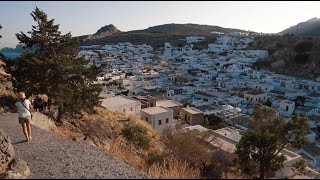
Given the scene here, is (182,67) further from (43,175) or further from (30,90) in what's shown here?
(43,175)

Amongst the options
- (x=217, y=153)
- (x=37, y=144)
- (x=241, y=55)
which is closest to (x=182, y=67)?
(x=241, y=55)

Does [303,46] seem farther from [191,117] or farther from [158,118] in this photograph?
[158,118]

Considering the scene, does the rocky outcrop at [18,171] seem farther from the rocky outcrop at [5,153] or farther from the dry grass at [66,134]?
the dry grass at [66,134]

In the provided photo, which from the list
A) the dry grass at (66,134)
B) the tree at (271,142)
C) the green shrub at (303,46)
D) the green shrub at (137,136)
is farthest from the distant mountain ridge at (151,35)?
the dry grass at (66,134)

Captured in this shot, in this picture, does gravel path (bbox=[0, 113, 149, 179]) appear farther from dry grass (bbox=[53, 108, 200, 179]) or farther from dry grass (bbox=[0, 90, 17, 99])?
dry grass (bbox=[0, 90, 17, 99])

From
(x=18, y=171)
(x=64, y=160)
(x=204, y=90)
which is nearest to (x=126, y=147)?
(x=64, y=160)

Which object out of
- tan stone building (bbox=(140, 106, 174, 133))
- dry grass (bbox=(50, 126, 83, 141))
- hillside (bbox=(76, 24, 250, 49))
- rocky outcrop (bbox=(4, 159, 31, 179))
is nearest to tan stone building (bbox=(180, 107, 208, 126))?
tan stone building (bbox=(140, 106, 174, 133))
